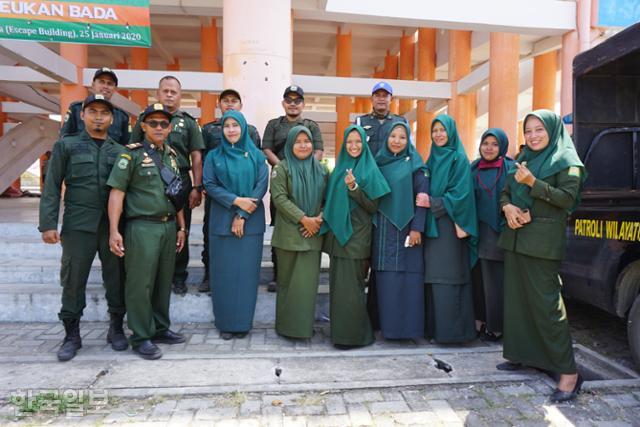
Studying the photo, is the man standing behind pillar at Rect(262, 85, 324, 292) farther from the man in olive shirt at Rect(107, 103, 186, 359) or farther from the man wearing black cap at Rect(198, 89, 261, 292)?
the man in olive shirt at Rect(107, 103, 186, 359)

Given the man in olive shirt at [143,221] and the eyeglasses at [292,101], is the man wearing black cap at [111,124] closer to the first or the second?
the man in olive shirt at [143,221]

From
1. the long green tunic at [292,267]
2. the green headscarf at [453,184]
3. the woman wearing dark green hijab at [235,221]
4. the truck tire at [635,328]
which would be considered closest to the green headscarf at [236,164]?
the woman wearing dark green hijab at [235,221]

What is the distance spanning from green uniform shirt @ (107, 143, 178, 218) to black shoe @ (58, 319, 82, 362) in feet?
2.94

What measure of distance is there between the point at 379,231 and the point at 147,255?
5.57 feet

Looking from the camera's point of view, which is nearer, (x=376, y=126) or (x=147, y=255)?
(x=147, y=255)

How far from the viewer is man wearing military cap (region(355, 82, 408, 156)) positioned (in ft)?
13.0

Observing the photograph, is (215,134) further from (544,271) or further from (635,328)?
(635,328)

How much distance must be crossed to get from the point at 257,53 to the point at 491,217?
3514mm

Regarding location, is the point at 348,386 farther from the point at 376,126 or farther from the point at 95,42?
the point at 95,42

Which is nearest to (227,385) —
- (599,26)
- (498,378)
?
(498,378)

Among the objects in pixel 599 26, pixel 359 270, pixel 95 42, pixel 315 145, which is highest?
pixel 599 26

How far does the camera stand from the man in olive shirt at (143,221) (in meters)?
3.17

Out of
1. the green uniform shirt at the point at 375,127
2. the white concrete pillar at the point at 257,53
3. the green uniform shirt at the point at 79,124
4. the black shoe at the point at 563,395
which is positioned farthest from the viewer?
the white concrete pillar at the point at 257,53

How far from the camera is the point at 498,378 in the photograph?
300cm
